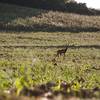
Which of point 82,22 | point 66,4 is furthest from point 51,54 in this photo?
point 66,4

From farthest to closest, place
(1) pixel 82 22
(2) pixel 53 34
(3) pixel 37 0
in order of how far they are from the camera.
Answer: (3) pixel 37 0, (1) pixel 82 22, (2) pixel 53 34

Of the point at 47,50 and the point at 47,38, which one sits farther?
the point at 47,38

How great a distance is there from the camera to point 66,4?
4912 cm

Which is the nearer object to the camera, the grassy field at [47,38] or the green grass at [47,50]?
the green grass at [47,50]

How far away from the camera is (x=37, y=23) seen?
133ft

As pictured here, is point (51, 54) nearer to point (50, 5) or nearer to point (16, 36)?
point (16, 36)

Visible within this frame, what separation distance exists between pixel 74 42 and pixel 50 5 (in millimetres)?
16615

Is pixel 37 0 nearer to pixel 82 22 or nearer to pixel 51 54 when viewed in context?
pixel 82 22

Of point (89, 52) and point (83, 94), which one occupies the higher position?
point (83, 94)

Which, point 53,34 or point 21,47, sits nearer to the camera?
point 21,47

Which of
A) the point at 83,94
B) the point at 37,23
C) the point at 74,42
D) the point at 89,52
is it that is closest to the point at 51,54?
the point at 89,52

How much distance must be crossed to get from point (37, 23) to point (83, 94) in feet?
124

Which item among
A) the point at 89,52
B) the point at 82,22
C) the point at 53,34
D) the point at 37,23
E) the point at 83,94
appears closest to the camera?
the point at 83,94

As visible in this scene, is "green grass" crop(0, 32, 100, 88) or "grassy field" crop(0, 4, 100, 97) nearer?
"green grass" crop(0, 32, 100, 88)
